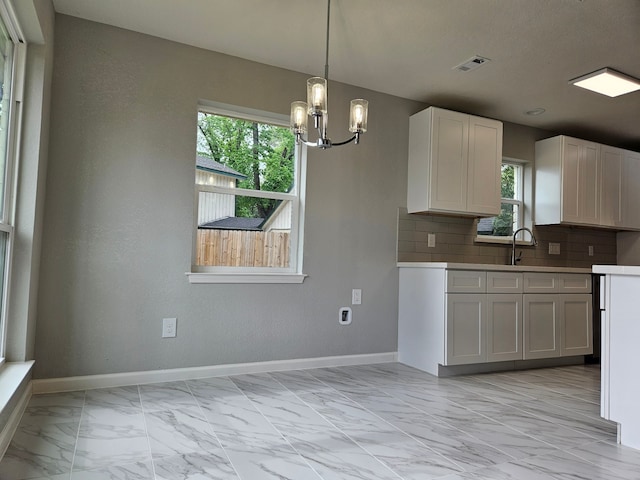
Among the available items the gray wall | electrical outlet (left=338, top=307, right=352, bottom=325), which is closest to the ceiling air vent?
the gray wall

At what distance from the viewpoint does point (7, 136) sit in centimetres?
216

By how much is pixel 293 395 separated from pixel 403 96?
2.71 metres

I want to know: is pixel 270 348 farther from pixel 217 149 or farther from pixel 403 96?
pixel 403 96

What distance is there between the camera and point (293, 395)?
2.67 m

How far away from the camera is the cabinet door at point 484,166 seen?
375cm

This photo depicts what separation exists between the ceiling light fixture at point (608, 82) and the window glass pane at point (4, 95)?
3791 mm

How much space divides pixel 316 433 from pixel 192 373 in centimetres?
124

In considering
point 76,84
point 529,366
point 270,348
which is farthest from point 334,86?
point 529,366

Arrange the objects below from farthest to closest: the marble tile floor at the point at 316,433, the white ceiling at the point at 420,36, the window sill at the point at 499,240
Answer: the window sill at the point at 499,240 → the white ceiling at the point at 420,36 → the marble tile floor at the point at 316,433

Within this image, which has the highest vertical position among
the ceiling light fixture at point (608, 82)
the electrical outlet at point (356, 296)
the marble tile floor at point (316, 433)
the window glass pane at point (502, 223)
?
the ceiling light fixture at point (608, 82)

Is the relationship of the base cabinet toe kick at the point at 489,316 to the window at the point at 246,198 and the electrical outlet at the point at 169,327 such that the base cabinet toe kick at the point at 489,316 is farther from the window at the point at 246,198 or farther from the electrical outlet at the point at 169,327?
the electrical outlet at the point at 169,327

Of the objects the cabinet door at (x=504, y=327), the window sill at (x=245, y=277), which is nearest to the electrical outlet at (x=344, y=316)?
the window sill at (x=245, y=277)

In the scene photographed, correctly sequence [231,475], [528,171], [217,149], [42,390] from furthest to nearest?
[528,171]
[217,149]
[42,390]
[231,475]

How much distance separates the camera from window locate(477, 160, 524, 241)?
4363 millimetres
